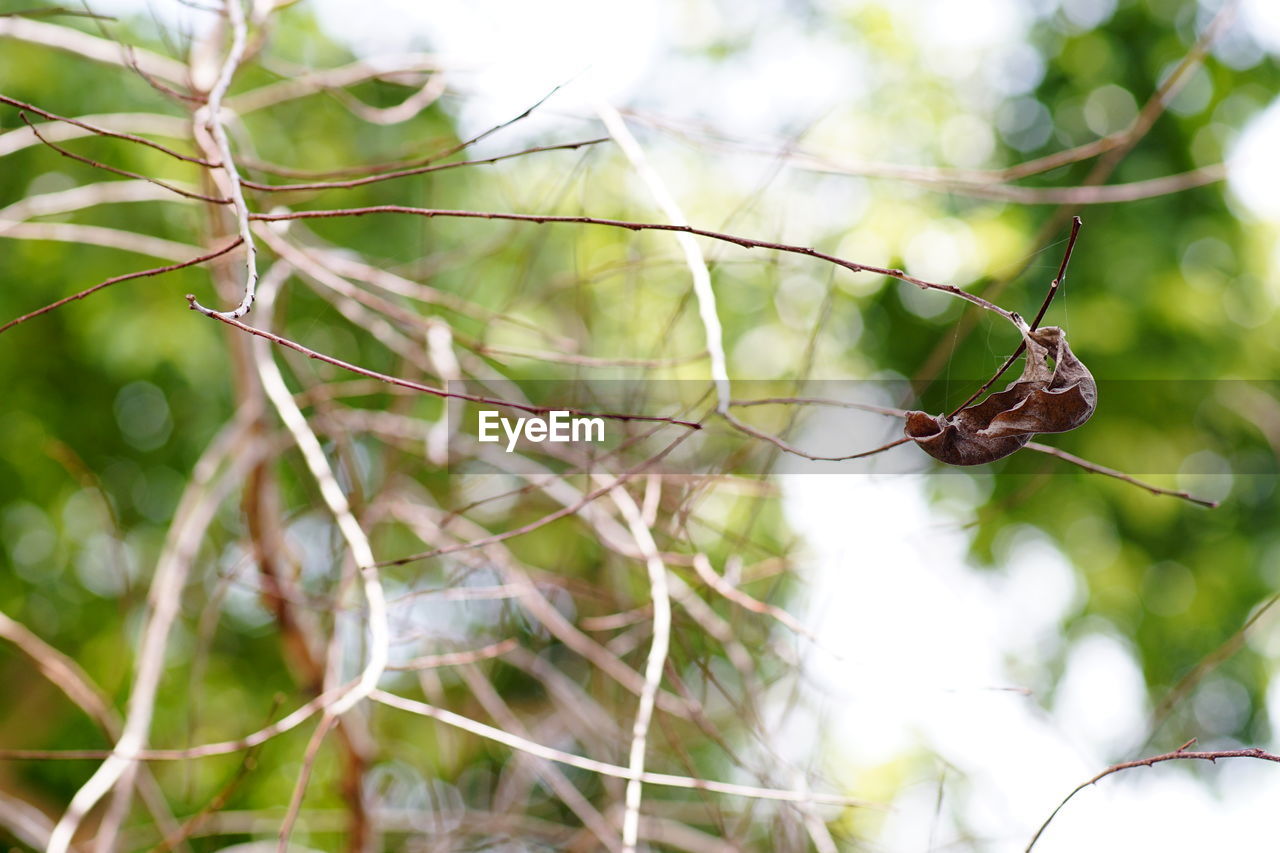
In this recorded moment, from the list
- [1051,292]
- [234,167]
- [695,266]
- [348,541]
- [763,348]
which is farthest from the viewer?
[763,348]

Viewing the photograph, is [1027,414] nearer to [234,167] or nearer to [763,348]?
[234,167]

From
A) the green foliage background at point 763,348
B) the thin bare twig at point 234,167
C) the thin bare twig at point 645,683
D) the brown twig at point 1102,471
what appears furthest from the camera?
the green foliage background at point 763,348

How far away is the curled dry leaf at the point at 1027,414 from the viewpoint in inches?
16.6

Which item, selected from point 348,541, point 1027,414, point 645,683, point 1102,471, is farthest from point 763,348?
point 1027,414

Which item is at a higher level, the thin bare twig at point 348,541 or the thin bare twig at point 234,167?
the thin bare twig at point 234,167

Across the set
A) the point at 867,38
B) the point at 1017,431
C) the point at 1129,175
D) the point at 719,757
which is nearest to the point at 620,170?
the point at 867,38

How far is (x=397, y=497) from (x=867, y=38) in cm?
207

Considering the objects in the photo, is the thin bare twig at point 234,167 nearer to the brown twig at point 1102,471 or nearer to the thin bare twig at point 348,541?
the thin bare twig at point 348,541

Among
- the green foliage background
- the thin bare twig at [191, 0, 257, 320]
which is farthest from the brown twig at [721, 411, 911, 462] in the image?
the green foliage background

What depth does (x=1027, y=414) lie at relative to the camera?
0.43 metres

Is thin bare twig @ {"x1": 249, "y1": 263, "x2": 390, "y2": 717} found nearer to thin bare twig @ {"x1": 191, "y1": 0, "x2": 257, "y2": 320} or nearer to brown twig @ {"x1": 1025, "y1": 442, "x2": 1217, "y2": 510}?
thin bare twig @ {"x1": 191, "y1": 0, "x2": 257, "y2": 320}

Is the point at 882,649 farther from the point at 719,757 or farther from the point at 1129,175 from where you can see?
the point at 1129,175

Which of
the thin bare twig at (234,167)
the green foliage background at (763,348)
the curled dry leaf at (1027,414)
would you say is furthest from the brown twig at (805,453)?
the green foliage background at (763,348)

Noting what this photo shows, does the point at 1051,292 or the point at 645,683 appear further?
the point at 645,683
